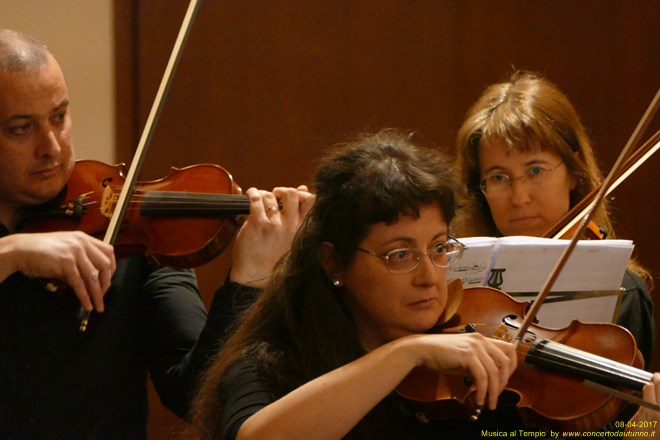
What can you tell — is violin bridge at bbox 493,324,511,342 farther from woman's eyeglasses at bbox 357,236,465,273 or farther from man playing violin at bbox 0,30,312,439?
man playing violin at bbox 0,30,312,439

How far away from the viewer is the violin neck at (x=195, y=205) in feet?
5.28

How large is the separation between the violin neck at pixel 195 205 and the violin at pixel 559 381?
0.45 meters

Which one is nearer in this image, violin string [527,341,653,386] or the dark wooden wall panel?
violin string [527,341,653,386]

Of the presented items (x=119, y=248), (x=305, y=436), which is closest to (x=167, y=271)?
(x=119, y=248)

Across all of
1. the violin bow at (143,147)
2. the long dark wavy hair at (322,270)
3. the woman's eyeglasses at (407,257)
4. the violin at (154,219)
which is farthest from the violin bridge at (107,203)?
the woman's eyeglasses at (407,257)

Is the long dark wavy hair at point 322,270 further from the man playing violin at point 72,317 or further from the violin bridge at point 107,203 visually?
the violin bridge at point 107,203

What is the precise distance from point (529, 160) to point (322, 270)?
61 cm

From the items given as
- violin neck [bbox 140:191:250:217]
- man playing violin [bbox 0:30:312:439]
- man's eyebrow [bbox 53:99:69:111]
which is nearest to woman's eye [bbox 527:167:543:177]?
man playing violin [bbox 0:30:312:439]

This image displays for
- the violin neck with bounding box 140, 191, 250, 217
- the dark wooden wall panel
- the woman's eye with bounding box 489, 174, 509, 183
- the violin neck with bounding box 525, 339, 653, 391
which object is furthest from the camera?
the dark wooden wall panel

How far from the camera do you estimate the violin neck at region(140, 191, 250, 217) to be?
161 centimetres

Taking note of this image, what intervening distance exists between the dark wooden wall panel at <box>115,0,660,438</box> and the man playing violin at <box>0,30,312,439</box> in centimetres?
91

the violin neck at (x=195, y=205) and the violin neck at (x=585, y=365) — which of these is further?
the violin neck at (x=195, y=205)

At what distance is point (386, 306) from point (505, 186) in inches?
23.7

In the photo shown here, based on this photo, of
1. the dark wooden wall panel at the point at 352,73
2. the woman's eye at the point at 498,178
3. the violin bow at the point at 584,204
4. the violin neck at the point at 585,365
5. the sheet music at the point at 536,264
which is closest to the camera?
the violin neck at the point at 585,365
